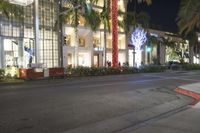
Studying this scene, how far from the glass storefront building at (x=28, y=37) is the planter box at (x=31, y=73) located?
5.26 m

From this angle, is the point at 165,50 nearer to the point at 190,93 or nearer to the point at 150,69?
the point at 150,69

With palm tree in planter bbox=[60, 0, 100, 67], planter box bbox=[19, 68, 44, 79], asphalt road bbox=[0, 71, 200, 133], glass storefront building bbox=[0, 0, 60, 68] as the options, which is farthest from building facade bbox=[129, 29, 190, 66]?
asphalt road bbox=[0, 71, 200, 133]

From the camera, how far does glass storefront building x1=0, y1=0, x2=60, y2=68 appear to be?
37756 mm

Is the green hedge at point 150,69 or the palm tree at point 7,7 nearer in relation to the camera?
the palm tree at point 7,7

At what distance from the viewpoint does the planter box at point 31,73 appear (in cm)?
2764

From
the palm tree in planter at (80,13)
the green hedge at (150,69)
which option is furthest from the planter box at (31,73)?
the green hedge at (150,69)

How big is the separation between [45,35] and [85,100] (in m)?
29.9

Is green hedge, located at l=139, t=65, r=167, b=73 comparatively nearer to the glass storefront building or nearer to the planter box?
the glass storefront building

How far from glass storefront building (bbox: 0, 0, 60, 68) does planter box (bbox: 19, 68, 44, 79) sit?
5265mm

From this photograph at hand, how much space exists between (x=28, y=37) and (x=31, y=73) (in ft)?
44.0

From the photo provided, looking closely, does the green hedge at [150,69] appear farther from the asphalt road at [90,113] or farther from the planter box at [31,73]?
the asphalt road at [90,113]

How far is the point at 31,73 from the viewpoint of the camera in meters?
28.0

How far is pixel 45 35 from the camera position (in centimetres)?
4303

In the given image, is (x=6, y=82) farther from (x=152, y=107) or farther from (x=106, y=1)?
(x=106, y=1)
